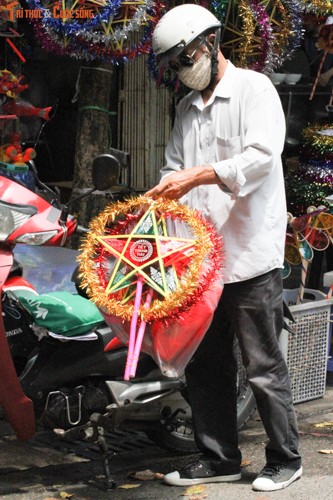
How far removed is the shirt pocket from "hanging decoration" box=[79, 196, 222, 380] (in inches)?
14.6

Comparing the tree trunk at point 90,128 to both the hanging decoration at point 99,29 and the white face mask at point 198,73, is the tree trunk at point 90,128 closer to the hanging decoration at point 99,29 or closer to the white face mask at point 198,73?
the hanging decoration at point 99,29

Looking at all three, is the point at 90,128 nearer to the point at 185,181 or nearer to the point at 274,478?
the point at 185,181

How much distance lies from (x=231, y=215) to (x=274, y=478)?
4.19 feet

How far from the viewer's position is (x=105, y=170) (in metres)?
4.95

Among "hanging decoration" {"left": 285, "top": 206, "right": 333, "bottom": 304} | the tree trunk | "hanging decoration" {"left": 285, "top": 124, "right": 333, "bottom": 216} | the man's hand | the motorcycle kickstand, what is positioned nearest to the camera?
the man's hand

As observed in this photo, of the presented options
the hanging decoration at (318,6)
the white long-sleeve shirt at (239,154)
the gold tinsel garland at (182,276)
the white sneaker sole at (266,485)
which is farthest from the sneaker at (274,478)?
the hanging decoration at (318,6)

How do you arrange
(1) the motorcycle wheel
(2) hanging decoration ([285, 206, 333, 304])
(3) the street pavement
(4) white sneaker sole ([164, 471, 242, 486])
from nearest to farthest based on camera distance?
(3) the street pavement
(4) white sneaker sole ([164, 471, 242, 486])
(1) the motorcycle wheel
(2) hanging decoration ([285, 206, 333, 304])

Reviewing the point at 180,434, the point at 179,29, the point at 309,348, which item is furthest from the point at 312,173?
the point at 179,29

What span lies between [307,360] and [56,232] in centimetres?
248

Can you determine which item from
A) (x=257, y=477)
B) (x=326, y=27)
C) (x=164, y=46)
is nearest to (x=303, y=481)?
(x=257, y=477)

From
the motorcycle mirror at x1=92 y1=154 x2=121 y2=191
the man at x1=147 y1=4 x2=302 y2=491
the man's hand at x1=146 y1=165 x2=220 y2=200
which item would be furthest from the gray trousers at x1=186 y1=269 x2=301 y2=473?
the motorcycle mirror at x1=92 y1=154 x2=121 y2=191

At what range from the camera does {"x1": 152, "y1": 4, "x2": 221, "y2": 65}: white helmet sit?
4910 millimetres

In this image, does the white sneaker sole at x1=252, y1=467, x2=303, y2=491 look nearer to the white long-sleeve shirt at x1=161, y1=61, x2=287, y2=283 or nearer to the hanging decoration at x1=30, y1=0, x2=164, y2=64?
the white long-sleeve shirt at x1=161, y1=61, x2=287, y2=283

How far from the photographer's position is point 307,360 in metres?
6.86
